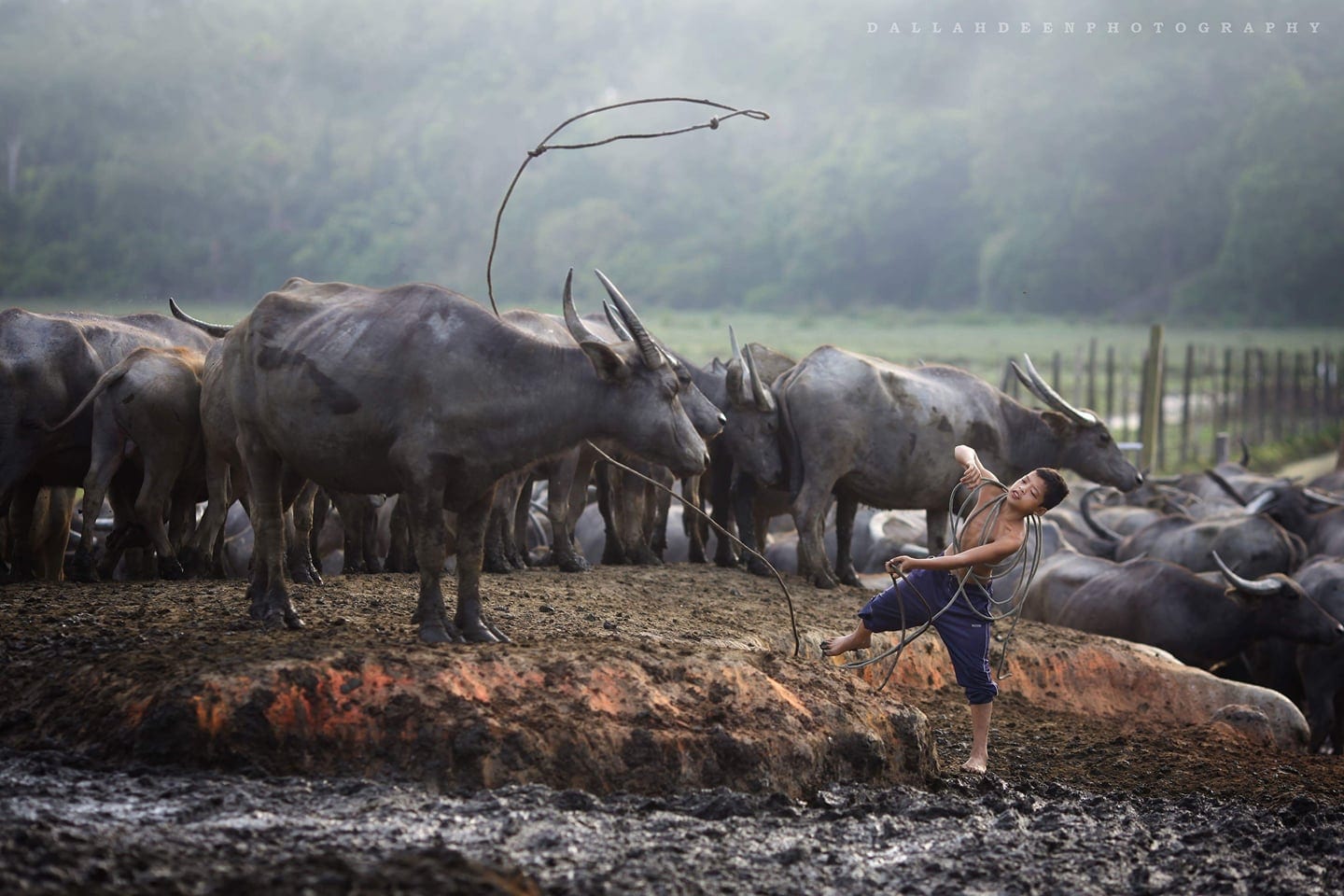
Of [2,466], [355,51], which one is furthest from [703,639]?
[355,51]

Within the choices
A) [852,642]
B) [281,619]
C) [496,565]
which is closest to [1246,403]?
[496,565]

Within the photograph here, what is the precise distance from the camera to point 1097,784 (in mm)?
7547

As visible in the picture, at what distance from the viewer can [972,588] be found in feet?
25.1

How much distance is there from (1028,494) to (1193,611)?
680 centimetres

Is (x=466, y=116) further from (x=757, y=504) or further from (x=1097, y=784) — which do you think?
(x=1097, y=784)

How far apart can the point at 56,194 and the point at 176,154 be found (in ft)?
42.4

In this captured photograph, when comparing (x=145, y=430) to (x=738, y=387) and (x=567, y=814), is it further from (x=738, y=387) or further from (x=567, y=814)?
(x=567, y=814)

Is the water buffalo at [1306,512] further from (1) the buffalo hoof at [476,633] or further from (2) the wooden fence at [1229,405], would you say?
(1) the buffalo hoof at [476,633]

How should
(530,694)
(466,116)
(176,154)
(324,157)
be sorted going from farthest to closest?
(466,116), (324,157), (176,154), (530,694)

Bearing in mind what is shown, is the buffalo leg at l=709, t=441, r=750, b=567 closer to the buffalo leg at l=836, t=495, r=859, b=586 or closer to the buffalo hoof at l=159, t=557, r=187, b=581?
the buffalo leg at l=836, t=495, r=859, b=586

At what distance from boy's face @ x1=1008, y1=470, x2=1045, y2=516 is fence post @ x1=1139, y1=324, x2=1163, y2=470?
20.8 meters

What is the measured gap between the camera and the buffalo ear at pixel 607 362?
23.1ft

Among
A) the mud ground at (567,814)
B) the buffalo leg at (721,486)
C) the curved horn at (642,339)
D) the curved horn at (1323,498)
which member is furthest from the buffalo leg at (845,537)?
Result: the curved horn at (1323,498)

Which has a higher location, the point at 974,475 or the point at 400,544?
the point at 974,475
